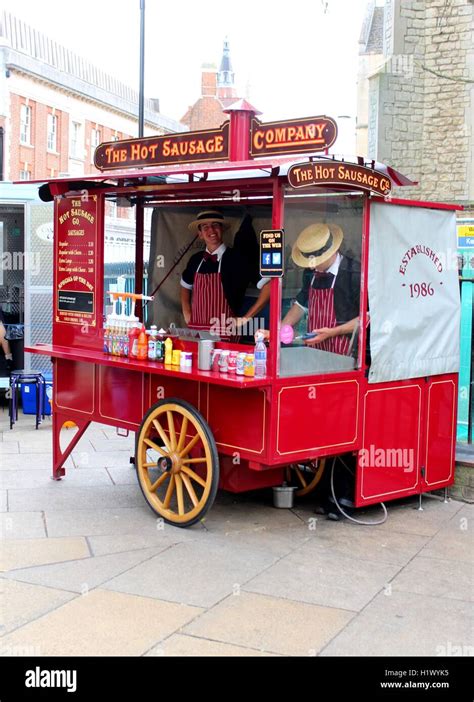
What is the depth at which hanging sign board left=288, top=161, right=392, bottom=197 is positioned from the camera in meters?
5.20

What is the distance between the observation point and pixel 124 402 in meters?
6.76

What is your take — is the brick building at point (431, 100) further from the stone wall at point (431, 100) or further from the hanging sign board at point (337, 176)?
the hanging sign board at point (337, 176)

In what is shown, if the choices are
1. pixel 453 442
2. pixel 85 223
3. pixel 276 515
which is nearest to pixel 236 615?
pixel 276 515

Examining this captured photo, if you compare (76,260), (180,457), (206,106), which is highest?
(206,106)

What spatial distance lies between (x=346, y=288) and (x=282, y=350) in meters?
0.84

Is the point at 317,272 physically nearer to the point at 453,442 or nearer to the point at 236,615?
the point at 453,442

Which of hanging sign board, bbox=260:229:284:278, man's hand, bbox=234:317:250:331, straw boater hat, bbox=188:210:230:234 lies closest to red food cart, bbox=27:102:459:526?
hanging sign board, bbox=260:229:284:278

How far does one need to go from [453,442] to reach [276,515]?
1.59m

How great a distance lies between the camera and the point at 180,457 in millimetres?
6082

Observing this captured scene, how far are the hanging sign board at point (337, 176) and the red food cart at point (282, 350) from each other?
1 centimetres

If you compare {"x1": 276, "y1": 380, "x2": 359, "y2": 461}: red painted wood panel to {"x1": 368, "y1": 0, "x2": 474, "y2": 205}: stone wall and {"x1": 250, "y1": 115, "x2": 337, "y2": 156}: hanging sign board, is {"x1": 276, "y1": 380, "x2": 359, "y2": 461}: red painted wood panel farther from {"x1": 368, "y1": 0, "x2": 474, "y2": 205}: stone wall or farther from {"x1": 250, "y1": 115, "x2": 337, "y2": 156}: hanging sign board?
{"x1": 368, "y1": 0, "x2": 474, "y2": 205}: stone wall

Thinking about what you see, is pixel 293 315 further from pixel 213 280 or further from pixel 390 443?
pixel 213 280

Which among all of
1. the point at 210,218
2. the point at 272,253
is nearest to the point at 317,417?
the point at 272,253

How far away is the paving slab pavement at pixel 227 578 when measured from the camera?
4207 mm
